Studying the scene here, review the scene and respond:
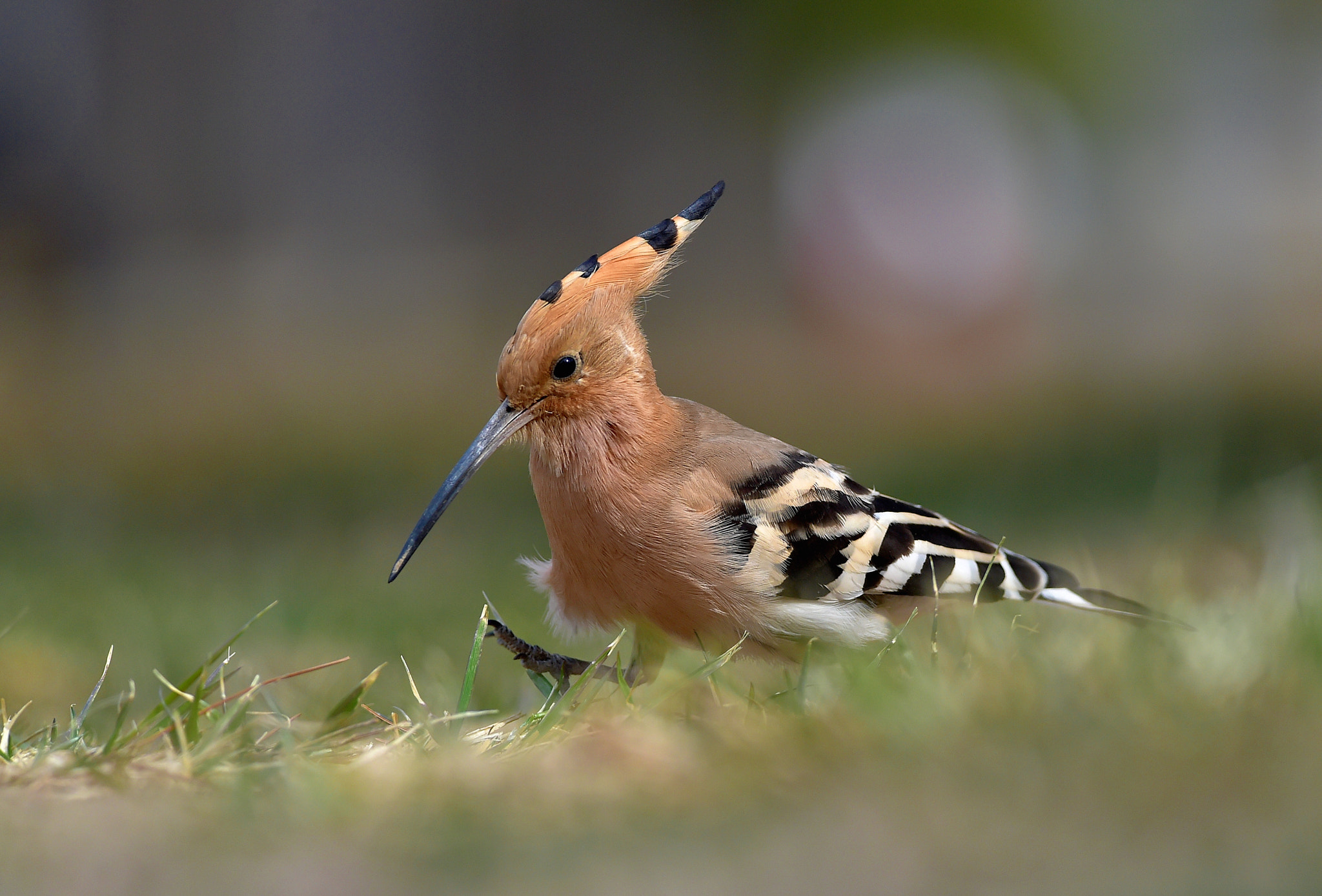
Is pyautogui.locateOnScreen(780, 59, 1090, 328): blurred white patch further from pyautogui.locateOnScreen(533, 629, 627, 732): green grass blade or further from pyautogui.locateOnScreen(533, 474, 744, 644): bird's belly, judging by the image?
pyautogui.locateOnScreen(533, 629, 627, 732): green grass blade

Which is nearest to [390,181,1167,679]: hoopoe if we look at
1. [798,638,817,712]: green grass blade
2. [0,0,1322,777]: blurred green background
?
[798,638,817,712]: green grass blade

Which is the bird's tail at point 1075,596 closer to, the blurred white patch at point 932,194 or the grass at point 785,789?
the grass at point 785,789

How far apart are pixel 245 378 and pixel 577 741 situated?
553 centimetres

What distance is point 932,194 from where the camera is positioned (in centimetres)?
799

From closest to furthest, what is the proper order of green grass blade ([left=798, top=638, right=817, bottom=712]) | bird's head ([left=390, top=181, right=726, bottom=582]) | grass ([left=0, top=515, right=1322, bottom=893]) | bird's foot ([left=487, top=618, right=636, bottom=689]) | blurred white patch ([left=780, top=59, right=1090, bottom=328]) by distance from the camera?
grass ([left=0, top=515, right=1322, bottom=893]) → green grass blade ([left=798, top=638, right=817, bottom=712]) → bird's foot ([left=487, top=618, right=636, bottom=689]) → bird's head ([left=390, top=181, right=726, bottom=582]) → blurred white patch ([left=780, top=59, right=1090, bottom=328])

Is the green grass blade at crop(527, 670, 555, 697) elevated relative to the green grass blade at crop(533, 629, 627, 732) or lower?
lower

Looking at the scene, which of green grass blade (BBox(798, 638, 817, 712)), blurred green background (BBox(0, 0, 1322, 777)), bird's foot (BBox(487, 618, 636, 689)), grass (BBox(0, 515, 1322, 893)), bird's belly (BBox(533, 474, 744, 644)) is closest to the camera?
grass (BBox(0, 515, 1322, 893))

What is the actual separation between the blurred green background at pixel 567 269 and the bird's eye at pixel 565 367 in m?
0.68

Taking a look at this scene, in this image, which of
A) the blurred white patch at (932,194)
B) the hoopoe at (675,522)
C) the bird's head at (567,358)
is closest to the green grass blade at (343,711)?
the hoopoe at (675,522)

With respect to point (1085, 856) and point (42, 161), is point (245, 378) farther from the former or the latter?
point (1085, 856)

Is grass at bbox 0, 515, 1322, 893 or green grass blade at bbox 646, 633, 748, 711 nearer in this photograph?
grass at bbox 0, 515, 1322, 893

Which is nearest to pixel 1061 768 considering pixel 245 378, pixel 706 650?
pixel 706 650

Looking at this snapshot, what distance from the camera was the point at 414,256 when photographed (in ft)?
27.3

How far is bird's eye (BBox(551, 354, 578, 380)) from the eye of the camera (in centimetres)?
235
